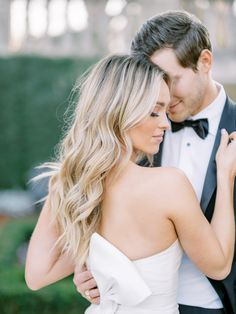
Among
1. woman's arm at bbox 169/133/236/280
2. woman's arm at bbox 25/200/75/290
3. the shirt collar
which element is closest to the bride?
woman's arm at bbox 169/133/236/280

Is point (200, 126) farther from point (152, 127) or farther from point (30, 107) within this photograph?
point (30, 107)

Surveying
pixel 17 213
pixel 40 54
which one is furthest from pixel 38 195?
pixel 40 54

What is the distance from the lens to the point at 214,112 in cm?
288

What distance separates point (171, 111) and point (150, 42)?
1.01 feet

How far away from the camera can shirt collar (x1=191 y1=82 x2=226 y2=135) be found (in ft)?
9.34

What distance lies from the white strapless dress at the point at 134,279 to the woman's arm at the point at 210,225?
9 centimetres

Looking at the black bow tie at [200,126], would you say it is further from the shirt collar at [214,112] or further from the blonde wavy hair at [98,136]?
the blonde wavy hair at [98,136]

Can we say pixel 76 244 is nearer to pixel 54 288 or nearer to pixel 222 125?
pixel 222 125

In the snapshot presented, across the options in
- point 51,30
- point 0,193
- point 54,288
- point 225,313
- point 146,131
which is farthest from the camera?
point 51,30

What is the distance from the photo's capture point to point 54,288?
477 centimetres

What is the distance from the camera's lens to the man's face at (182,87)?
2.72m

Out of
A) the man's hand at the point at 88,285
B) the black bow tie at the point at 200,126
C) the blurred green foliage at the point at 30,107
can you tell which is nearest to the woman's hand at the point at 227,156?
the black bow tie at the point at 200,126

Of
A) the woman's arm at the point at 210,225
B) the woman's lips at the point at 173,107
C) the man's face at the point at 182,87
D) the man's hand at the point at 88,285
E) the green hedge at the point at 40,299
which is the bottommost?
the green hedge at the point at 40,299

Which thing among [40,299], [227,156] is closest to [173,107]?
[227,156]
